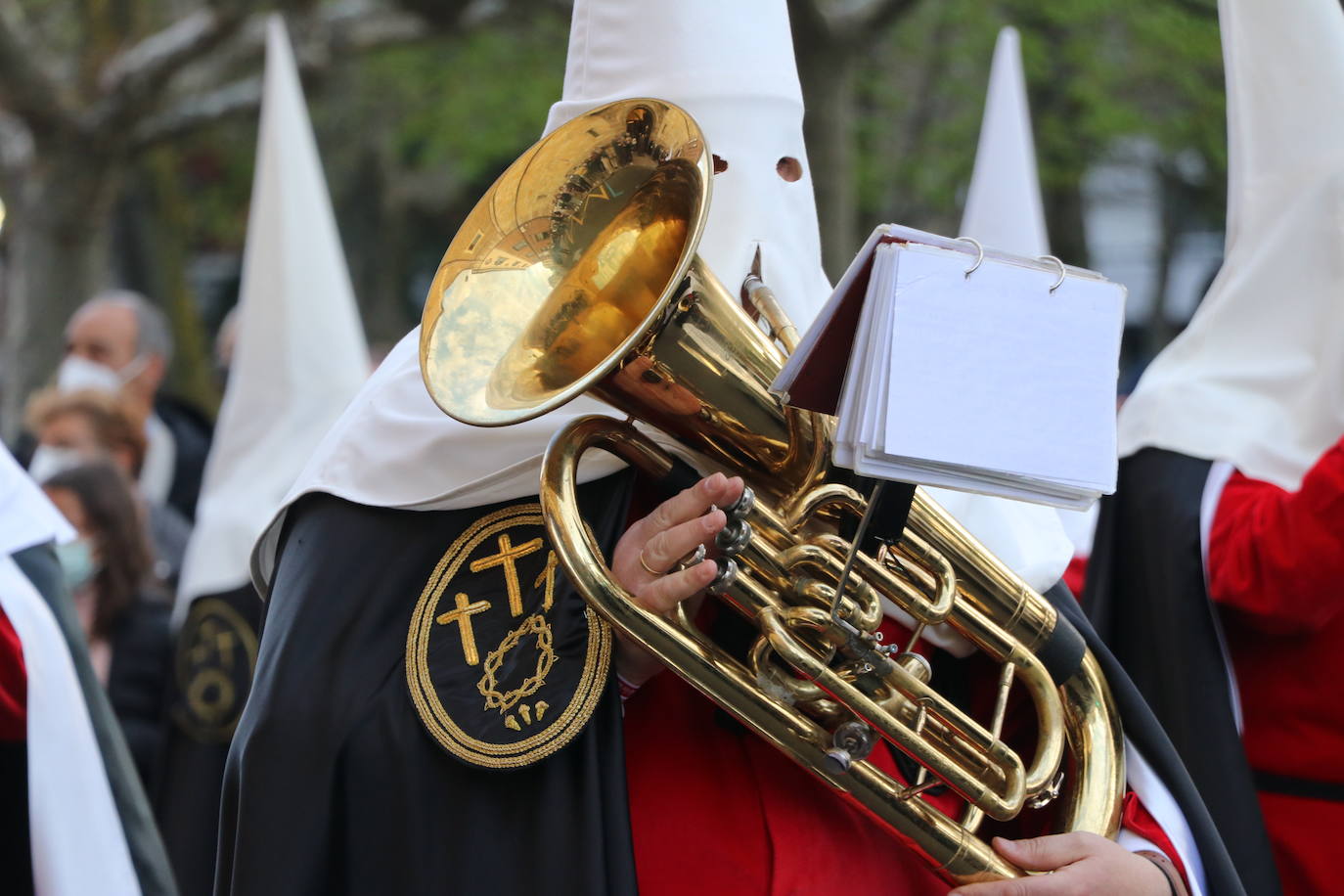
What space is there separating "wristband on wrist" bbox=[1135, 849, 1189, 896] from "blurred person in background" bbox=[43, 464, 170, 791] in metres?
3.59

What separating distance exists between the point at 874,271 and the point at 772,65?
71 cm

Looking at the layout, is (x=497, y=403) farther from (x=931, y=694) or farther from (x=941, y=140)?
(x=941, y=140)

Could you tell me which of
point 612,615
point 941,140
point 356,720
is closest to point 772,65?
point 612,615

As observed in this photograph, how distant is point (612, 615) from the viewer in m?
2.14

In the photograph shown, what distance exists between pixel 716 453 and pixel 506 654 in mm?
413

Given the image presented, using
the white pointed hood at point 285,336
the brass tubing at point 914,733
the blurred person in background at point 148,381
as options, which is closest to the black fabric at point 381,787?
the brass tubing at point 914,733

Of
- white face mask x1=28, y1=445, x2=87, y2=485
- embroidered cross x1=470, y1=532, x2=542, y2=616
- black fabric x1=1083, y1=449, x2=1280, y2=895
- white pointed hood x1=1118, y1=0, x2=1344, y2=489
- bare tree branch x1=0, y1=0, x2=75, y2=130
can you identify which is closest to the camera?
embroidered cross x1=470, y1=532, x2=542, y2=616

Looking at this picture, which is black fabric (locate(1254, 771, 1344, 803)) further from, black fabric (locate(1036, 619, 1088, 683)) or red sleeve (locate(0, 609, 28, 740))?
red sleeve (locate(0, 609, 28, 740))

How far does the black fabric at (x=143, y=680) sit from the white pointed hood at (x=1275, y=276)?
10.2 ft

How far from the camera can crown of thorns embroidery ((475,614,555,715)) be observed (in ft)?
7.42

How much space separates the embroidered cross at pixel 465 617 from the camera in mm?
2305

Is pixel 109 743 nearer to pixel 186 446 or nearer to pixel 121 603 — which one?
pixel 121 603

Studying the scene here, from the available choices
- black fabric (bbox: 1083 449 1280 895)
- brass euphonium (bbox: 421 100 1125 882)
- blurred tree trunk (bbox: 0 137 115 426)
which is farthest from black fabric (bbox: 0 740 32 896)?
blurred tree trunk (bbox: 0 137 115 426)

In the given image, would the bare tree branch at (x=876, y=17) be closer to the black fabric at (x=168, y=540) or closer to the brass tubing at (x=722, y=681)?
the black fabric at (x=168, y=540)
